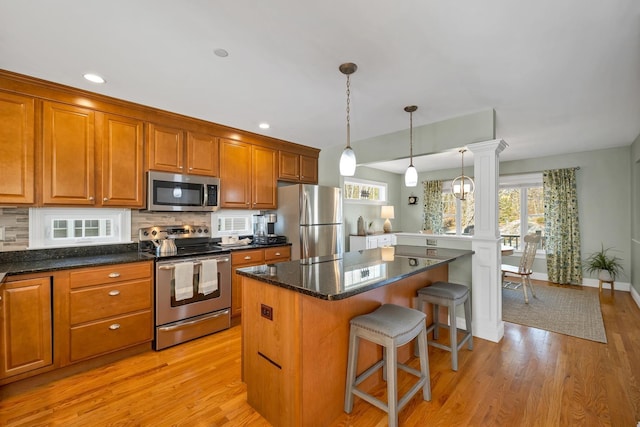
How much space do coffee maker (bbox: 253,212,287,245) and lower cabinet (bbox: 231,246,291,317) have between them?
25 cm

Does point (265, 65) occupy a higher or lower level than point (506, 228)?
higher

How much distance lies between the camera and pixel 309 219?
3.90m

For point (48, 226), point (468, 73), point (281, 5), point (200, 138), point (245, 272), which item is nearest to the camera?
point (281, 5)

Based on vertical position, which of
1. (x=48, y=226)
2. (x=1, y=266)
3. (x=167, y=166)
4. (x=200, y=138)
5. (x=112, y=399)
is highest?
(x=200, y=138)

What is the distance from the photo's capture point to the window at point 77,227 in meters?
2.52

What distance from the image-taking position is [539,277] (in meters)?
5.49

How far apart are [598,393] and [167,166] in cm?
425

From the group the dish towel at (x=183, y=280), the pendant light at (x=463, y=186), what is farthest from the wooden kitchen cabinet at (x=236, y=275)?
the pendant light at (x=463, y=186)

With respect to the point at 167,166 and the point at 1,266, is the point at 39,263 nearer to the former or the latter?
the point at 1,266

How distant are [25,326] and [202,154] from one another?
2.16 meters

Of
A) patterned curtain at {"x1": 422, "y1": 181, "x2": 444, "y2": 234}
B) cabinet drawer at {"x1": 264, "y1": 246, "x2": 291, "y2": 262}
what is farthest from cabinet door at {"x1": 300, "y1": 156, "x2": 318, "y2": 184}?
patterned curtain at {"x1": 422, "y1": 181, "x2": 444, "y2": 234}

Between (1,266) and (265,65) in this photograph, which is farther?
(1,266)

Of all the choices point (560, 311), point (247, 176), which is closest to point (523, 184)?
point (560, 311)

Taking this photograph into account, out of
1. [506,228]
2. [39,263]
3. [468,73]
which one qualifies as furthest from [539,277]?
[39,263]
